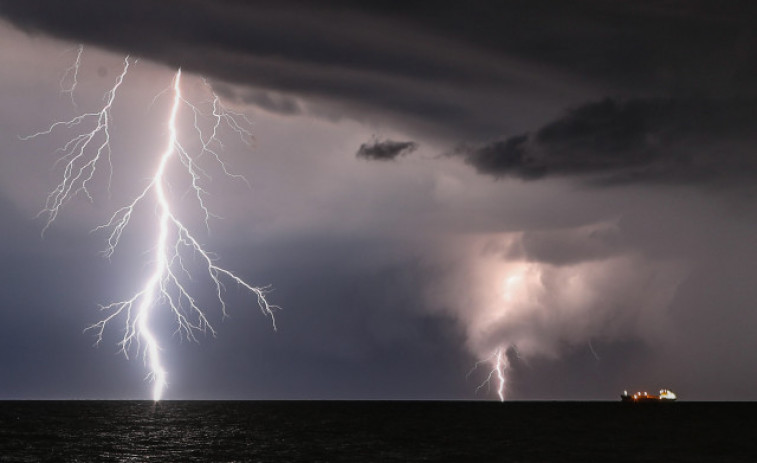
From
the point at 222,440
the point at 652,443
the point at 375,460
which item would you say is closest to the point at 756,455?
the point at 652,443

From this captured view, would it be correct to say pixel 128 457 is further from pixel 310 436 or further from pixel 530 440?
pixel 530 440

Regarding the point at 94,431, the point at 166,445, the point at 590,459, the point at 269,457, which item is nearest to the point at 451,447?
the point at 590,459

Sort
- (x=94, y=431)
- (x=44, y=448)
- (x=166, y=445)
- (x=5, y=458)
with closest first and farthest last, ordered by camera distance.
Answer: (x=5, y=458) → (x=44, y=448) → (x=166, y=445) → (x=94, y=431)

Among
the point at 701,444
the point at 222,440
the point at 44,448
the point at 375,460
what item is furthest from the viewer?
the point at 701,444

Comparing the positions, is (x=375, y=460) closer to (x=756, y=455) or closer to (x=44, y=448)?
(x=44, y=448)

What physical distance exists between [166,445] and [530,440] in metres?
34.0

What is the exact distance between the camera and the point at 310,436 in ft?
251

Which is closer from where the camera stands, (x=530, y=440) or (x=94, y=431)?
(x=530, y=440)

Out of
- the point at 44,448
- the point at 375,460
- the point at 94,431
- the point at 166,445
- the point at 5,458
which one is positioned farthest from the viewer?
the point at 94,431

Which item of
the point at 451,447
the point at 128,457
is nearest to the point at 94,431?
the point at 128,457

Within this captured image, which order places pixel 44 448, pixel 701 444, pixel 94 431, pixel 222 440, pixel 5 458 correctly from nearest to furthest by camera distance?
pixel 5 458, pixel 44 448, pixel 222 440, pixel 701 444, pixel 94 431

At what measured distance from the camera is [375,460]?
175 feet

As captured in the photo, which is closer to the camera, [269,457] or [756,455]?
[269,457]

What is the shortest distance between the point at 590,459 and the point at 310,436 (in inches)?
1175
